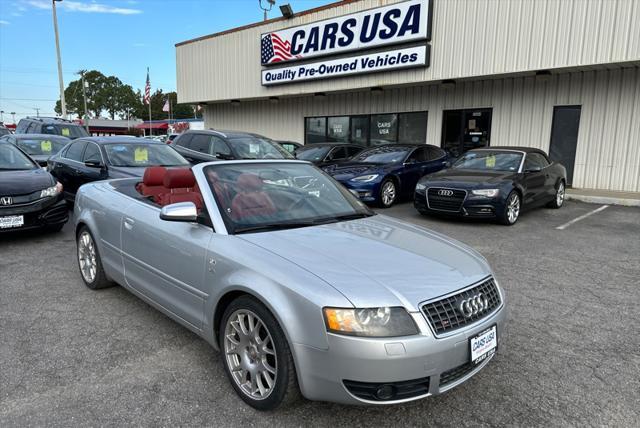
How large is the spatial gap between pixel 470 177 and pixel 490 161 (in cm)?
101

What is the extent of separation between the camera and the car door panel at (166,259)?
2971 millimetres

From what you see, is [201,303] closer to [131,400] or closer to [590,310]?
[131,400]

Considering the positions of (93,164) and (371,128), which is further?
(371,128)

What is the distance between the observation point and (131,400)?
8.87 feet

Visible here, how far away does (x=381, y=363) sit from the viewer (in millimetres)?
2150

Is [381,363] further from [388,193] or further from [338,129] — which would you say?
[338,129]

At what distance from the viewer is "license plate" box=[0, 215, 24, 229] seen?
240 inches

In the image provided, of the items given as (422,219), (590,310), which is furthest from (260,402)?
(422,219)

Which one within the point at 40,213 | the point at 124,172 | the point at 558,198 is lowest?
the point at 558,198

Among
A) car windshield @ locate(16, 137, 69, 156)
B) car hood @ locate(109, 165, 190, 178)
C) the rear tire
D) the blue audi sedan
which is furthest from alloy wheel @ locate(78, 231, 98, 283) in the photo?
car windshield @ locate(16, 137, 69, 156)

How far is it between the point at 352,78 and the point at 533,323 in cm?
1241

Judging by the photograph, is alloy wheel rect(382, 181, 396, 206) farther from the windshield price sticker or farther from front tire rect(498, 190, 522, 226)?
the windshield price sticker

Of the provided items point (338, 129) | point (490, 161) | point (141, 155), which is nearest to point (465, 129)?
point (338, 129)

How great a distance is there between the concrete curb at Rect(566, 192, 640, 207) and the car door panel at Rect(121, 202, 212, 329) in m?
10.7
